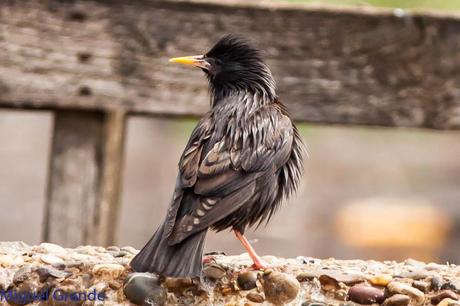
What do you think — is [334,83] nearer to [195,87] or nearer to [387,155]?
[195,87]

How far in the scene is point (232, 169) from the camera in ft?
14.1

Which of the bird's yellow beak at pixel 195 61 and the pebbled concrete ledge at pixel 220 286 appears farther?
the bird's yellow beak at pixel 195 61

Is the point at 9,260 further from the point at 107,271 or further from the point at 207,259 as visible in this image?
the point at 207,259

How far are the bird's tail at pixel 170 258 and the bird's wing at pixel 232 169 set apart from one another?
37 millimetres

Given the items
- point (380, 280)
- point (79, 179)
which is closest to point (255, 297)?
point (380, 280)

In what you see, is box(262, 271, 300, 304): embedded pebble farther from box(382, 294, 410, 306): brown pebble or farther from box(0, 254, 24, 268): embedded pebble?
box(0, 254, 24, 268): embedded pebble

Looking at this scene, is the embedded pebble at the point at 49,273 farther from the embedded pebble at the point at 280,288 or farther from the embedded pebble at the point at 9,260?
the embedded pebble at the point at 280,288

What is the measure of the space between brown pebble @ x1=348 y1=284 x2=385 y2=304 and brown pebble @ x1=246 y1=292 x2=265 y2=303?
0.30 metres

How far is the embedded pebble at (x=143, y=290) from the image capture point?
3.88 meters

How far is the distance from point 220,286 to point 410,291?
0.64 m

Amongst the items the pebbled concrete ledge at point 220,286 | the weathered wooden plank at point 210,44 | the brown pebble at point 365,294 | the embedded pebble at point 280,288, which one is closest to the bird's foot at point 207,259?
the pebbled concrete ledge at point 220,286

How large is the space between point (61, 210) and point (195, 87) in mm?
835

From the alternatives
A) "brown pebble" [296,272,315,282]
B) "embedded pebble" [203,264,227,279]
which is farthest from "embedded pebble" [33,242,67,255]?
"brown pebble" [296,272,315,282]

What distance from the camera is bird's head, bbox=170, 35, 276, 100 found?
503 centimetres
